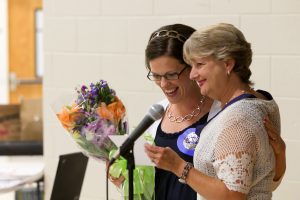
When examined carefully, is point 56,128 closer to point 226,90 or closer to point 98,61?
point 98,61

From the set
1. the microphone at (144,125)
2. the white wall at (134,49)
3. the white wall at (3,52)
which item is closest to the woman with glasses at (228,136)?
the microphone at (144,125)

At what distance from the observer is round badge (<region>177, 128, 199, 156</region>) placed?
1.91 meters

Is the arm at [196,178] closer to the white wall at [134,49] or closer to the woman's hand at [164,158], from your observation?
the woman's hand at [164,158]

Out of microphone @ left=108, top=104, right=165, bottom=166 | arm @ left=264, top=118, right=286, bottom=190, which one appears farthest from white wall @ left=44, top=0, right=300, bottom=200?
microphone @ left=108, top=104, right=165, bottom=166

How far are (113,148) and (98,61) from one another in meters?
1.31

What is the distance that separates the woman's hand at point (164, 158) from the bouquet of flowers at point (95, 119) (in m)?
0.24

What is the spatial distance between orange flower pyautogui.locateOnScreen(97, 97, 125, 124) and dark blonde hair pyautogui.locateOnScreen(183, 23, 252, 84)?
1.08 feet

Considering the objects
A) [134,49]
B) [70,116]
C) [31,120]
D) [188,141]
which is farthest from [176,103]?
[31,120]

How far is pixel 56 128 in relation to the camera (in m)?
3.23

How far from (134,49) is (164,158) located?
1.48 meters

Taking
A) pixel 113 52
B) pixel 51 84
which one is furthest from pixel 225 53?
pixel 51 84

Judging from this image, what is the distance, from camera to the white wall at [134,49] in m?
2.71

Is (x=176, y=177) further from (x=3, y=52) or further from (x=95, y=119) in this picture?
(x=3, y=52)

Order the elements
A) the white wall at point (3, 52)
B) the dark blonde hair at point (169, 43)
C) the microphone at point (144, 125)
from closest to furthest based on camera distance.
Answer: the microphone at point (144, 125) → the dark blonde hair at point (169, 43) → the white wall at point (3, 52)
